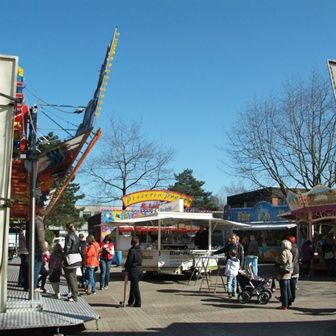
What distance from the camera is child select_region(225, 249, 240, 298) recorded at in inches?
574

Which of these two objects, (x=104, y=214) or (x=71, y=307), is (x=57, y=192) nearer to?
(x=71, y=307)

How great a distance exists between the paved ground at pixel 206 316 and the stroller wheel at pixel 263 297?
181 millimetres

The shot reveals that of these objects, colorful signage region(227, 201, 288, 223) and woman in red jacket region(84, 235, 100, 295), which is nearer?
woman in red jacket region(84, 235, 100, 295)

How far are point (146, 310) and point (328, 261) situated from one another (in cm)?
1257

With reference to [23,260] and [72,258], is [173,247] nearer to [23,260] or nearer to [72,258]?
[23,260]

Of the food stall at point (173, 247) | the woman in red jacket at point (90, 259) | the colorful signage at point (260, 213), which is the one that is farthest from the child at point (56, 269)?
the colorful signage at point (260, 213)

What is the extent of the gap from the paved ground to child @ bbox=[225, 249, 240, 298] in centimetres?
29

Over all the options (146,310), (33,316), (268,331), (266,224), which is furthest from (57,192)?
(266,224)

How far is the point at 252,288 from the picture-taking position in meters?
13.9

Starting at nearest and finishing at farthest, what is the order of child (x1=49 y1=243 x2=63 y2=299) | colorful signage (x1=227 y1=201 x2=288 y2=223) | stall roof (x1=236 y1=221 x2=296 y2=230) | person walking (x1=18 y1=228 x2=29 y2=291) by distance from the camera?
child (x1=49 y1=243 x2=63 y2=299) < person walking (x1=18 y1=228 x2=29 y2=291) < stall roof (x1=236 y1=221 x2=296 y2=230) < colorful signage (x1=227 y1=201 x2=288 y2=223)

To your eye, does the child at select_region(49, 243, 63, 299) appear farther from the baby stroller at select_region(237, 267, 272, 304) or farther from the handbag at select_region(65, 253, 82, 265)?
the baby stroller at select_region(237, 267, 272, 304)

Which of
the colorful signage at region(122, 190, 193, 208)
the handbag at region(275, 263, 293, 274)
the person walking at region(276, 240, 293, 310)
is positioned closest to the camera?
the person walking at region(276, 240, 293, 310)

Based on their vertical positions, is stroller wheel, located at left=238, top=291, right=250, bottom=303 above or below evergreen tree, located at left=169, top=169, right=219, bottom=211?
below

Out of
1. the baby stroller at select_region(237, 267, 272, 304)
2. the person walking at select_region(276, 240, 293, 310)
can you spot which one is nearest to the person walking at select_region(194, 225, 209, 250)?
the baby stroller at select_region(237, 267, 272, 304)
